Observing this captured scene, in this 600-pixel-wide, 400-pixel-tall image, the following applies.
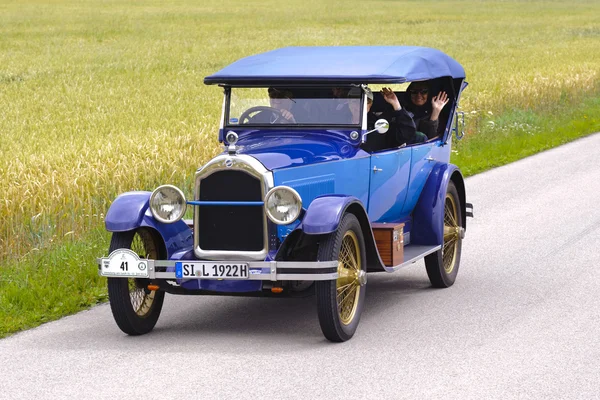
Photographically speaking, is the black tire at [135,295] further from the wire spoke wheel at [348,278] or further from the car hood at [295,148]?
the wire spoke wheel at [348,278]

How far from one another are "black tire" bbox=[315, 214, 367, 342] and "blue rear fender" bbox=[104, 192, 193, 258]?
1.16m

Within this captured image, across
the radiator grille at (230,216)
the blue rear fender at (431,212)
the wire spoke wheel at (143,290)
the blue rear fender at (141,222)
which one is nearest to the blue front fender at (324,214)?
the radiator grille at (230,216)

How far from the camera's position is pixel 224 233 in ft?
24.9

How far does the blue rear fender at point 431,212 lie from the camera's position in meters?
9.27

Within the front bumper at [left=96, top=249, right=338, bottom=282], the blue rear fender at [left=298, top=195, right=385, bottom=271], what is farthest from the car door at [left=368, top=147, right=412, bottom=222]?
the front bumper at [left=96, top=249, right=338, bottom=282]

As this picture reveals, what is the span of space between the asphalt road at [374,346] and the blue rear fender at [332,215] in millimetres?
720

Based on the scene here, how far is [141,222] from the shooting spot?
7.62 m

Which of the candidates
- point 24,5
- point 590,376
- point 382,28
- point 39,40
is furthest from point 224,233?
point 24,5

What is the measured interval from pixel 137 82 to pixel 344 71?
21.3 meters

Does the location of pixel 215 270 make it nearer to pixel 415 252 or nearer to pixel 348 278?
pixel 348 278

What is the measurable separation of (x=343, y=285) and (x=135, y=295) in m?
1.48

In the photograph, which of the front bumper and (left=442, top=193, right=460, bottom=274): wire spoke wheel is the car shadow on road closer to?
(left=442, top=193, right=460, bottom=274): wire spoke wheel

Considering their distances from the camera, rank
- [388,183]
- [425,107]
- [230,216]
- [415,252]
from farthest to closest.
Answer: [425,107] < [415,252] < [388,183] < [230,216]

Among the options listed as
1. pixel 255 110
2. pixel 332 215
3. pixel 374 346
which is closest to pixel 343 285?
pixel 374 346
